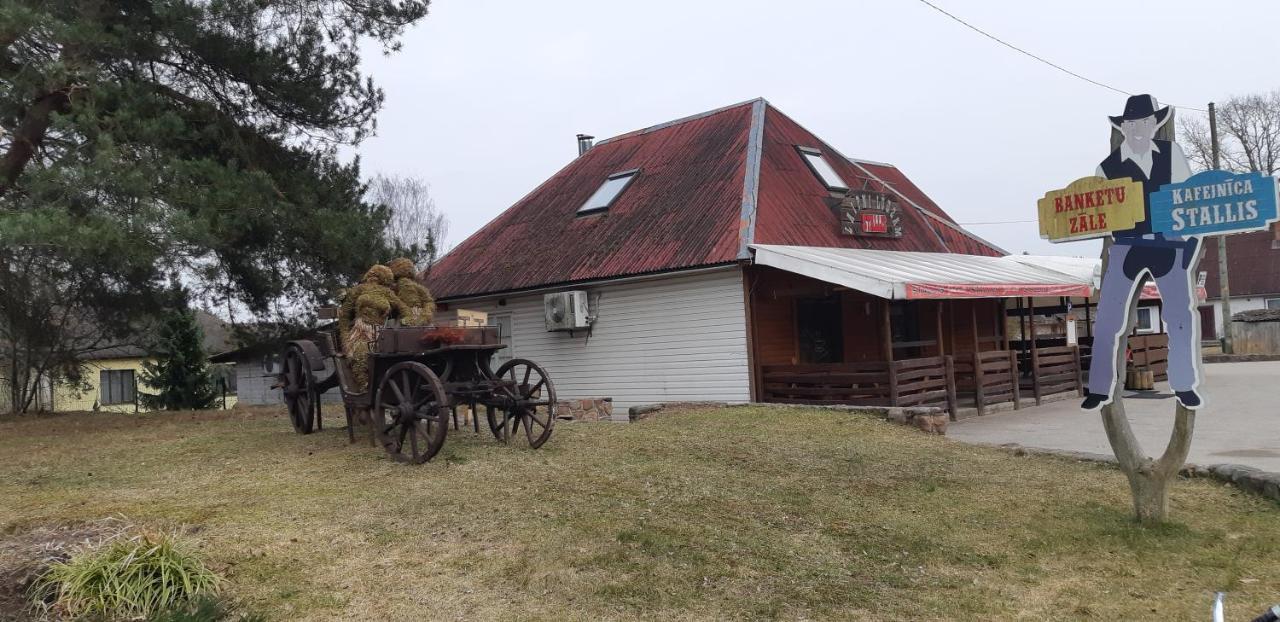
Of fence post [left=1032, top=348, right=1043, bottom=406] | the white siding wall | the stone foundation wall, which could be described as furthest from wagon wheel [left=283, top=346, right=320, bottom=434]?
fence post [left=1032, top=348, right=1043, bottom=406]

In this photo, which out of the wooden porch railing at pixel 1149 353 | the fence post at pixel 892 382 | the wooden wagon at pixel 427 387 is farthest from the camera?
the wooden porch railing at pixel 1149 353

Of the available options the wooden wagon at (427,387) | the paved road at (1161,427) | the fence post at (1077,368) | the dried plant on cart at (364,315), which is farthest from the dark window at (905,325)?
the dried plant on cart at (364,315)

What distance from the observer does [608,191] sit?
18.5 m

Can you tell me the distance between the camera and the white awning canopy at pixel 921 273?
1198cm

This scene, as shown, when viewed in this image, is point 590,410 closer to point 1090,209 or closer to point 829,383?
point 829,383

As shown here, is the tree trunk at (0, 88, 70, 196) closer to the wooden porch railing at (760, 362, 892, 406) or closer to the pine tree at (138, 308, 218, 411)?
the wooden porch railing at (760, 362, 892, 406)

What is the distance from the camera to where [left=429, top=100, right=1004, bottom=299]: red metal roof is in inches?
588

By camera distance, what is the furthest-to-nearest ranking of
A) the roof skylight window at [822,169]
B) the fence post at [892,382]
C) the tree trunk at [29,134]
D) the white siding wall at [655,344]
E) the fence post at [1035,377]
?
the roof skylight window at [822,169] → the fence post at [1035,377] → the white siding wall at [655,344] → the fence post at [892,382] → the tree trunk at [29,134]

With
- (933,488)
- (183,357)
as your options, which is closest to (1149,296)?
(933,488)

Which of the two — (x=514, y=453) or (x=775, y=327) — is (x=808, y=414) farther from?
(x=514, y=453)

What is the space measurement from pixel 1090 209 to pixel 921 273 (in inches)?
291

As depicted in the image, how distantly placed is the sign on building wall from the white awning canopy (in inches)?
15.3

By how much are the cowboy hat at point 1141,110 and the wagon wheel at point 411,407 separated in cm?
558

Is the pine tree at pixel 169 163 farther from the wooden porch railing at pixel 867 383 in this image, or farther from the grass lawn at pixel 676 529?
the wooden porch railing at pixel 867 383
